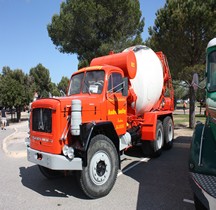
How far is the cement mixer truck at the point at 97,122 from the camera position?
4.48 metres

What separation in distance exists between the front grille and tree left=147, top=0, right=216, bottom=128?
29.5 ft

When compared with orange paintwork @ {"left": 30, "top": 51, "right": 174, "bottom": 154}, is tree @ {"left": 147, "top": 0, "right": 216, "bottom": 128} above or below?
above

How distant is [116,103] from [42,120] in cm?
180

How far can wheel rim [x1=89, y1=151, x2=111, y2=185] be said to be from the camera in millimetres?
4664

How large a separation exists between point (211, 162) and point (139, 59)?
14.3ft

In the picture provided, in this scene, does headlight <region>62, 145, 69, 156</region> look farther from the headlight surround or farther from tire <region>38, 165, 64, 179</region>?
tire <region>38, 165, 64, 179</region>

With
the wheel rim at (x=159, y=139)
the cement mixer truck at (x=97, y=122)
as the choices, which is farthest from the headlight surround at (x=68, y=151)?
the wheel rim at (x=159, y=139)

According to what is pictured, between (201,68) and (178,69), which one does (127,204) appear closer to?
(201,68)

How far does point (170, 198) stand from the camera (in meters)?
4.51

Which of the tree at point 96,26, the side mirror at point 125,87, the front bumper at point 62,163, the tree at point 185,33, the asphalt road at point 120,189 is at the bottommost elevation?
the asphalt road at point 120,189

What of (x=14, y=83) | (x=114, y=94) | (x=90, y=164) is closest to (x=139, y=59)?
(x=114, y=94)

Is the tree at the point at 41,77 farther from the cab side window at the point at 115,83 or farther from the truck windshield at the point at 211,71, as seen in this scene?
the truck windshield at the point at 211,71

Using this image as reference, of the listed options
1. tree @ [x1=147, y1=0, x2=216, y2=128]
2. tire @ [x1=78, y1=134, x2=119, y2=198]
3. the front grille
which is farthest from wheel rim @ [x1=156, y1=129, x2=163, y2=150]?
tree @ [x1=147, y1=0, x2=216, y2=128]

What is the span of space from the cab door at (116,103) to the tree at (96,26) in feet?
34.5
